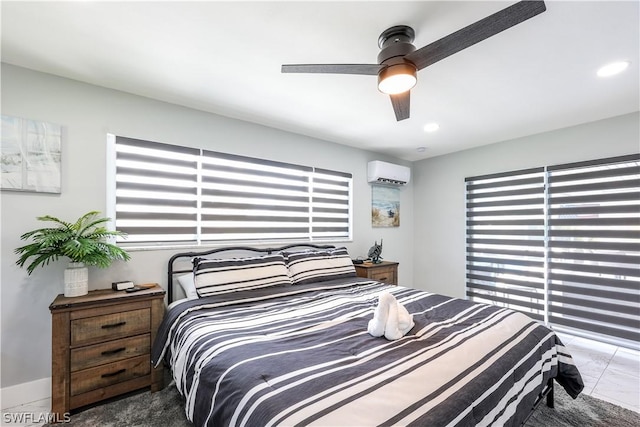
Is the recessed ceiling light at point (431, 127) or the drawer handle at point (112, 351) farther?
the recessed ceiling light at point (431, 127)

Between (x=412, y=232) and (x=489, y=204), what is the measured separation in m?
1.33

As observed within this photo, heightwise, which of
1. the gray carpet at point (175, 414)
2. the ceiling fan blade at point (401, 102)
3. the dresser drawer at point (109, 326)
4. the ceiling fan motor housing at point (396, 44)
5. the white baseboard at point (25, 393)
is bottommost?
the gray carpet at point (175, 414)

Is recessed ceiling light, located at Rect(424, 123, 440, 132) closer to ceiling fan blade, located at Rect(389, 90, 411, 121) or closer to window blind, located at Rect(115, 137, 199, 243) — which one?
ceiling fan blade, located at Rect(389, 90, 411, 121)

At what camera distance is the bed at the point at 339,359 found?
41.1 inches

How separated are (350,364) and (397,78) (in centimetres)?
160

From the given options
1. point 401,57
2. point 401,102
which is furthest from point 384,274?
point 401,57

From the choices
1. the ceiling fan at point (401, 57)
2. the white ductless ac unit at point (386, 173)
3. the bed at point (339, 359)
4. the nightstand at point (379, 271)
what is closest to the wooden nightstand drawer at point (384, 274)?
the nightstand at point (379, 271)

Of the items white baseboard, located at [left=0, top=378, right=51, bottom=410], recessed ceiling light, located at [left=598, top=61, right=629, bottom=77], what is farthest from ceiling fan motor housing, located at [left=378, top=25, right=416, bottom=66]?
white baseboard, located at [left=0, top=378, right=51, bottom=410]

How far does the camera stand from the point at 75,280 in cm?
205

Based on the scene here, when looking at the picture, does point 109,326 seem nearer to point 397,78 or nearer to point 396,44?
point 397,78

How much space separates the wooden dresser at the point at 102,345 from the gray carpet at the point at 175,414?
0.28 feet

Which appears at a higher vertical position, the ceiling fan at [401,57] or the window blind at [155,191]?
the ceiling fan at [401,57]

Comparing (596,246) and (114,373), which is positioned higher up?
(596,246)

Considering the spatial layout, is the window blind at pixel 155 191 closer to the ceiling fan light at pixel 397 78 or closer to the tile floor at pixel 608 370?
the ceiling fan light at pixel 397 78
